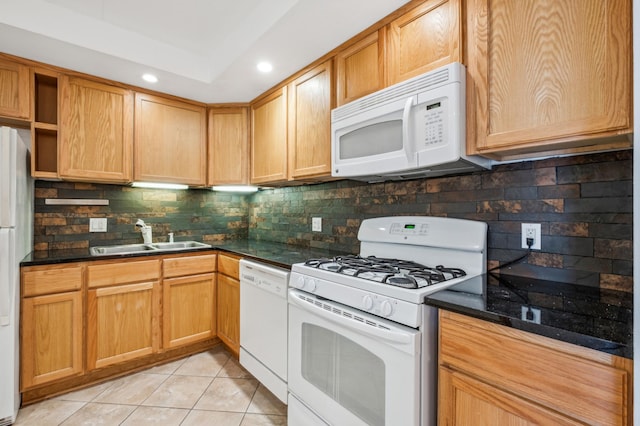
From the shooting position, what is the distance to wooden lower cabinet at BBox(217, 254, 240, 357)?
2271mm

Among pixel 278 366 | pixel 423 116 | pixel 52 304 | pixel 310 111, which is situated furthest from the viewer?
pixel 310 111

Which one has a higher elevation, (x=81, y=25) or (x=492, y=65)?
(x=81, y=25)

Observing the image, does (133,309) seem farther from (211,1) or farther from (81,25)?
(211,1)

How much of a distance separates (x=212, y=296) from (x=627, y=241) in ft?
8.26

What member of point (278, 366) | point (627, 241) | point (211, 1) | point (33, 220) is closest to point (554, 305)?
point (627, 241)

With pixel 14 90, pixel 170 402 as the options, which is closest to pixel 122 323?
pixel 170 402

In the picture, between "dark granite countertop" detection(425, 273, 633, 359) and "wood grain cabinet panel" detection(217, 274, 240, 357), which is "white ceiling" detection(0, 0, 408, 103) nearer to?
"dark granite countertop" detection(425, 273, 633, 359)

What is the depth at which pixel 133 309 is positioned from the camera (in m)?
2.20

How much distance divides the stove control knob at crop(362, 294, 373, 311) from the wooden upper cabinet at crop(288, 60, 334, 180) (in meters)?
0.96

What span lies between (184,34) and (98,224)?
164cm

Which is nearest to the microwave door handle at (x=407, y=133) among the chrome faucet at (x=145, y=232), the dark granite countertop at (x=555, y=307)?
the dark granite countertop at (x=555, y=307)

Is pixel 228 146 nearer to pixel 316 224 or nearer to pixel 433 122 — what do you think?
pixel 316 224

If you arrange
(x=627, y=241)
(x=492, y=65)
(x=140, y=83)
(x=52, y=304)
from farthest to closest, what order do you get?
(x=140, y=83) → (x=52, y=304) → (x=492, y=65) → (x=627, y=241)

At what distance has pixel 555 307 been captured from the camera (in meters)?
0.97
